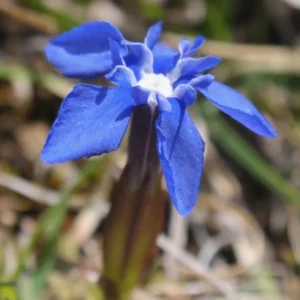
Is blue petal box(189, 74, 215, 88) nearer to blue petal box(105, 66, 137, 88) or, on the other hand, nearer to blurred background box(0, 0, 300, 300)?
blue petal box(105, 66, 137, 88)

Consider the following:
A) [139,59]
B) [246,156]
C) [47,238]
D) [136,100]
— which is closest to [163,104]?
[136,100]

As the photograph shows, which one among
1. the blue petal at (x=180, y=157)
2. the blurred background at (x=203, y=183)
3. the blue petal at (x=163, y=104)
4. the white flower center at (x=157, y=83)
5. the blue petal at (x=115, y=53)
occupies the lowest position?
the blurred background at (x=203, y=183)

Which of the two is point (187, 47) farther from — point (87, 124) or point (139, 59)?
point (87, 124)

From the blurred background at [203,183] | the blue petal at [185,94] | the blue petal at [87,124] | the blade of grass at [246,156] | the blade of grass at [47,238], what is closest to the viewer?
the blue petal at [87,124]

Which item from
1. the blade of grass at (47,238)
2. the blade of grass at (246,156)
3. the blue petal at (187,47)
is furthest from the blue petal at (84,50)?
the blade of grass at (246,156)

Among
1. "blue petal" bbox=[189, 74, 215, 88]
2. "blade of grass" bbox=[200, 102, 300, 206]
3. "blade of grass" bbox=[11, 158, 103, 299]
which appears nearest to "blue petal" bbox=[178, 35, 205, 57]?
"blue petal" bbox=[189, 74, 215, 88]

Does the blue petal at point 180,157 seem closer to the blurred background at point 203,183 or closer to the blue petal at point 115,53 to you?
the blue petal at point 115,53
